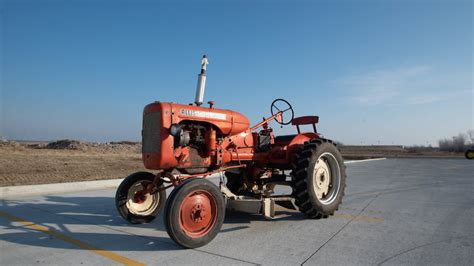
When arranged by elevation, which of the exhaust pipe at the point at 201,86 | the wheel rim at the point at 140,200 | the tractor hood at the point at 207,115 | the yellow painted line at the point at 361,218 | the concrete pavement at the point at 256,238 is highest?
the exhaust pipe at the point at 201,86

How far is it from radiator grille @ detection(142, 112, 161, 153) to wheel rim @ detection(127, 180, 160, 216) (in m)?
0.77

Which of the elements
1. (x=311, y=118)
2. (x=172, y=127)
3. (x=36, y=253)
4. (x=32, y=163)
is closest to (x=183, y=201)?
(x=172, y=127)

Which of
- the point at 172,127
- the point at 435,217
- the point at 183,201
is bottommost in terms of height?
the point at 435,217

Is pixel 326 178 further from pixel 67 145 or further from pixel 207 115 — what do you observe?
pixel 67 145

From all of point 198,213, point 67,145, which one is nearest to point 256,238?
point 198,213

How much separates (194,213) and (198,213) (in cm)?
5

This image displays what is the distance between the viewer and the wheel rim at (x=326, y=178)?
5688 mm

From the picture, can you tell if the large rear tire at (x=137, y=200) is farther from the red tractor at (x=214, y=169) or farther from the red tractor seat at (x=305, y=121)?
the red tractor seat at (x=305, y=121)

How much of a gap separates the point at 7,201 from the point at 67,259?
455 cm

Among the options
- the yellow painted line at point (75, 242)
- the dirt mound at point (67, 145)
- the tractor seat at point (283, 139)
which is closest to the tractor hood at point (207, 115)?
the tractor seat at point (283, 139)

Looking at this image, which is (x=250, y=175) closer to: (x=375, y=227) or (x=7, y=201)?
(x=375, y=227)

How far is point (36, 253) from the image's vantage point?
12.0 ft

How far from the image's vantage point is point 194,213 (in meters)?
3.96

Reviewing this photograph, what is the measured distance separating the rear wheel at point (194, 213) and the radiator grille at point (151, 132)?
2.82ft
